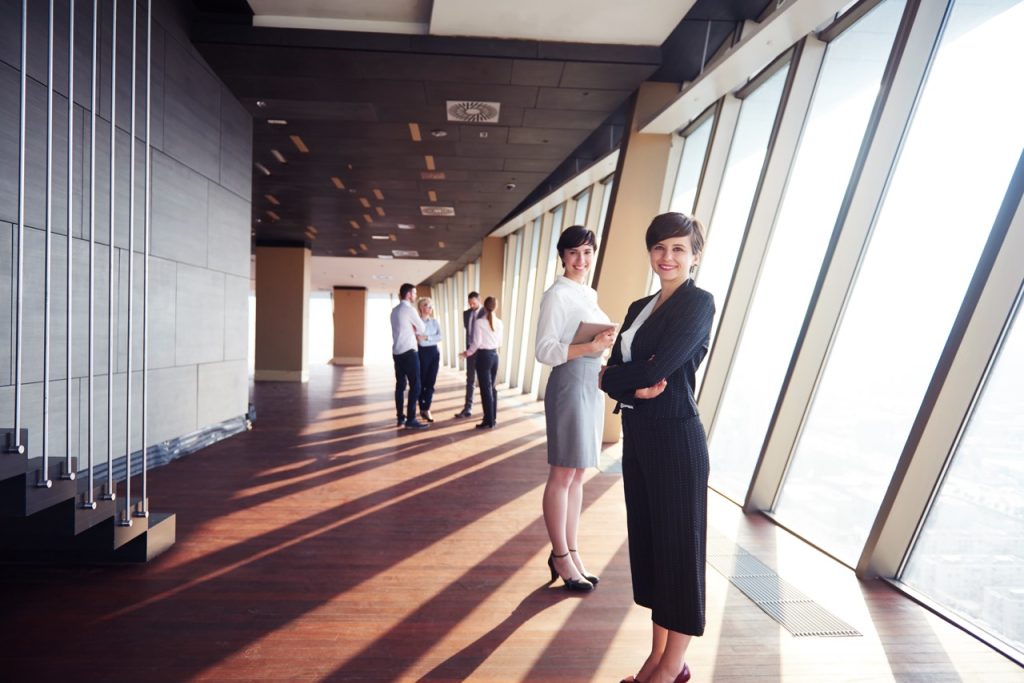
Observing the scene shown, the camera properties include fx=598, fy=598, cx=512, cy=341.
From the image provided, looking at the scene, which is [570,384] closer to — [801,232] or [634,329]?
[634,329]

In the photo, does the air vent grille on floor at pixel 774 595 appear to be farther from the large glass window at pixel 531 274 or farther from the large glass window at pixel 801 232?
the large glass window at pixel 531 274

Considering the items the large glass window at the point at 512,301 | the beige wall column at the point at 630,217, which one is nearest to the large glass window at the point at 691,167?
the beige wall column at the point at 630,217

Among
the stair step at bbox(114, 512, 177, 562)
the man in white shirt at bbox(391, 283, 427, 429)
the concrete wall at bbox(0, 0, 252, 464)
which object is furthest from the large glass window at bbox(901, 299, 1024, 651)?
the man in white shirt at bbox(391, 283, 427, 429)

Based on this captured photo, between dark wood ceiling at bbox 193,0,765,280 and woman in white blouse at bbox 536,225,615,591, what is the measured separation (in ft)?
10.7

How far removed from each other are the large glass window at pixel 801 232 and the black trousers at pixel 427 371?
4.08 metres

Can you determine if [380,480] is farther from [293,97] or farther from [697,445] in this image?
[293,97]

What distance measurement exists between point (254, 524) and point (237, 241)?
3812 mm

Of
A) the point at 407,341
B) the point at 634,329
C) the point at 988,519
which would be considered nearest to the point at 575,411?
the point at 634,329

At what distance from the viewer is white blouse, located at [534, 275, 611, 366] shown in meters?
2.54

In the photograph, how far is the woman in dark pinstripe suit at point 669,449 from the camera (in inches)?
70.3

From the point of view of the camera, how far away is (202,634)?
2.22m

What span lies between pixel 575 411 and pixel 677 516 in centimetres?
87

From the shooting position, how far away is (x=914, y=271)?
317 centimetres

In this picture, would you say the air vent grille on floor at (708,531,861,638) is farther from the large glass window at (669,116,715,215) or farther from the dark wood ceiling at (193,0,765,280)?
the dark wood ceiling at (193,0,765,280)
